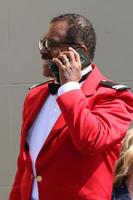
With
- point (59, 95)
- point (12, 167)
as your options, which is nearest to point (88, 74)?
point (59, 95)

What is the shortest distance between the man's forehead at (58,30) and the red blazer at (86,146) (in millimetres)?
234

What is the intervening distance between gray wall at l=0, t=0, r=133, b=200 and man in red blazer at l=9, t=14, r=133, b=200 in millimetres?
1629

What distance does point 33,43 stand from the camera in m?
4.07

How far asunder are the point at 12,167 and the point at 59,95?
2.10 metres

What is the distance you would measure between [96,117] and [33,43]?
1.98m

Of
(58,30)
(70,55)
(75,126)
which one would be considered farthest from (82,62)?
(75,126)

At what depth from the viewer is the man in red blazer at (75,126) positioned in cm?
218

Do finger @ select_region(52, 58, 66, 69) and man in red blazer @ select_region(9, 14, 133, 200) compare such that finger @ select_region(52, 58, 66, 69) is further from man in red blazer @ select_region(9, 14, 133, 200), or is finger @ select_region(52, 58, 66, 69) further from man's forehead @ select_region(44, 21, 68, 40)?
man's forehead @ select_region(44, 21, 68, 40)

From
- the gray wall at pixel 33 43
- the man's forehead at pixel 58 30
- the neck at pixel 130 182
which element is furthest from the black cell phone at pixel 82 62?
the gray wall at pixel 33 43

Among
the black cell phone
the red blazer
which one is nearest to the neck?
the red blazer

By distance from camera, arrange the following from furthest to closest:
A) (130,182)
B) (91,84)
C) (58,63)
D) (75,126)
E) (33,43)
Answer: (33,43), (130,182), (91,84), (58,63), (75,126)

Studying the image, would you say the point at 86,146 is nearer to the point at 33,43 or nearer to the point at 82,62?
the point at 82,62

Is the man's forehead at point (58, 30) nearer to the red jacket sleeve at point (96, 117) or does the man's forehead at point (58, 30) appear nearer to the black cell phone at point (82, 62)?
the black cell phone at point (82, 62)

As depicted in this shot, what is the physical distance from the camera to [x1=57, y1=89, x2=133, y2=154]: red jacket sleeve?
2141 mm
